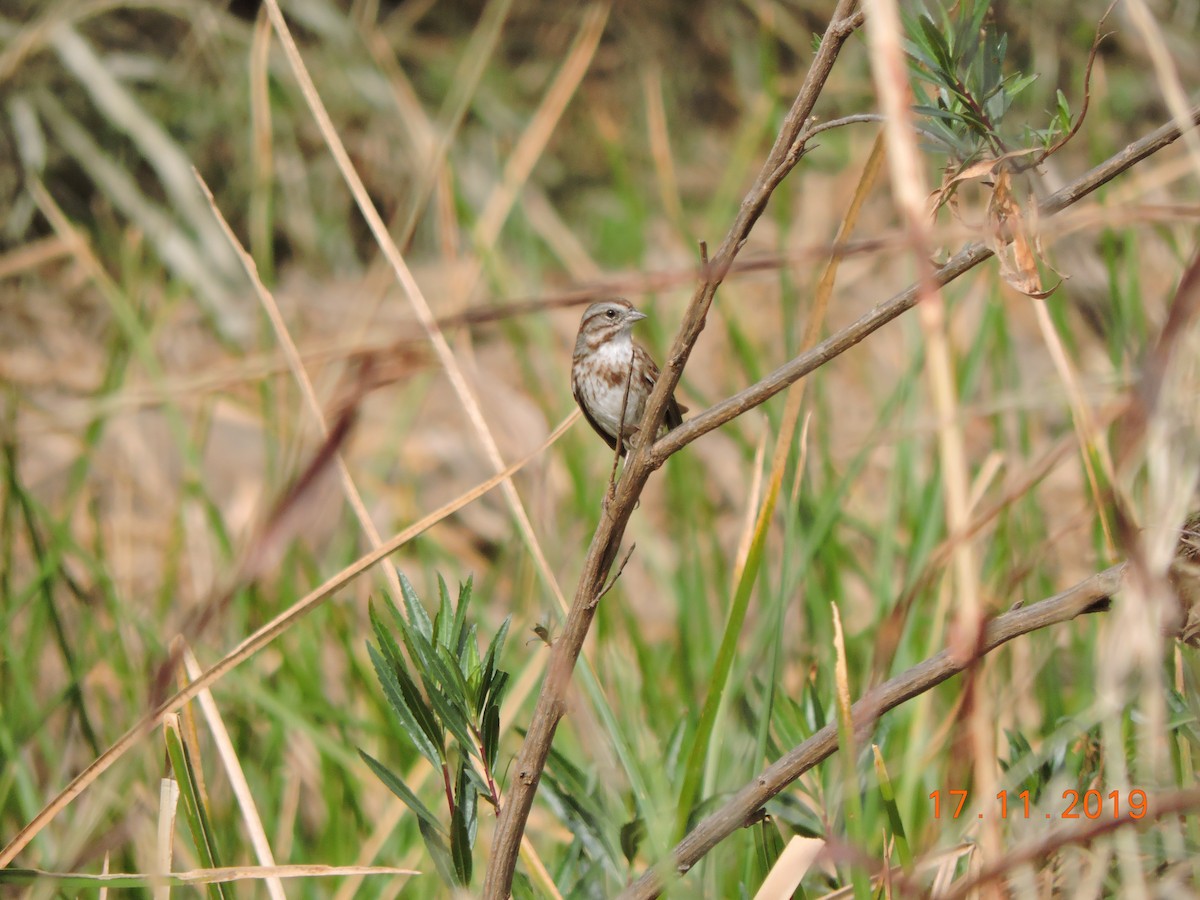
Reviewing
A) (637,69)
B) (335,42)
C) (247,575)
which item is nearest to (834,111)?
(637,69)

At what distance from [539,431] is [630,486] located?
339cm

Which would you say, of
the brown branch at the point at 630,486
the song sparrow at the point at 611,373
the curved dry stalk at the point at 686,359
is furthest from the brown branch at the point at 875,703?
the song sparrow at the point at 611,373

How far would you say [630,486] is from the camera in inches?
46.1

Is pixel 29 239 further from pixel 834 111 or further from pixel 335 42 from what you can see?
pixel 834 111

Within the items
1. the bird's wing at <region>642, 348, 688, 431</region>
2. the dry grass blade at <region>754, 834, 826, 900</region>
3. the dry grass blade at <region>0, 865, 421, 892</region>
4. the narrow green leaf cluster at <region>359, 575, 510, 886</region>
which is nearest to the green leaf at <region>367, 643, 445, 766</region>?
the narrow green leaf cluster at <region>359, 575, 510, 886</region>

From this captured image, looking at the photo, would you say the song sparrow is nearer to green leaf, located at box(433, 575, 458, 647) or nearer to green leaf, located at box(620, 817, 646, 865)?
green leaf, located at box(620, 817, 646, 865)

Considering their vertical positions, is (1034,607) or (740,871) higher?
(1034,607)

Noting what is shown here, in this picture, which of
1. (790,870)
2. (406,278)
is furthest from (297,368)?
(790,870)

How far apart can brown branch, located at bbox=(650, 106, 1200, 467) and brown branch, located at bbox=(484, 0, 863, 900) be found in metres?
0.06

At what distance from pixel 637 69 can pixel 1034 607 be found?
15.7 ft

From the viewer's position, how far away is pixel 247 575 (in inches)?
28.3

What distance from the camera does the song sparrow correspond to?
2828 millimetres
